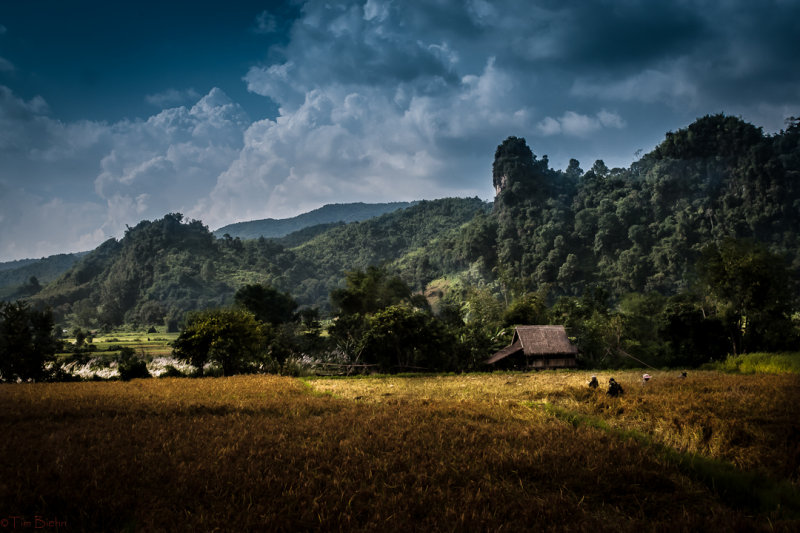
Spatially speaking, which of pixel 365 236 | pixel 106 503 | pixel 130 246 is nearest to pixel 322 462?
pixel 106 503

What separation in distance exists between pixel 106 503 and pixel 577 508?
4.53 m

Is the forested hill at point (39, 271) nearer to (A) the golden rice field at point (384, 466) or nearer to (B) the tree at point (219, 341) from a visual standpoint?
(B) the tree at point (219, 341)

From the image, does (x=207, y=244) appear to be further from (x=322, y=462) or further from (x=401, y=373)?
(x=322, y=462)

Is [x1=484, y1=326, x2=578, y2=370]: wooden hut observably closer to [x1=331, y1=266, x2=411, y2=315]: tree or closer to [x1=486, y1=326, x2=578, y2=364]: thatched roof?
[x1=486, y1=326, x2=578, y2=364]: thatched roof

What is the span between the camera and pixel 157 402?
10320mm

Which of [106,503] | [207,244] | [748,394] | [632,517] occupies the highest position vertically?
[207,244]

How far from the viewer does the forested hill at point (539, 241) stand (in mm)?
67625

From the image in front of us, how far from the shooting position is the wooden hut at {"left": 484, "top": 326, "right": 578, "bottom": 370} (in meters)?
23.4

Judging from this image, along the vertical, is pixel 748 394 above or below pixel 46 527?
below

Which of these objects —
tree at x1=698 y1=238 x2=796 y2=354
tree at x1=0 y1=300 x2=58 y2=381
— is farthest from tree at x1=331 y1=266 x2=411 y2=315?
tree at x1=698 y1=238 x2=796 y2=354

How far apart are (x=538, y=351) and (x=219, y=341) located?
668 inches

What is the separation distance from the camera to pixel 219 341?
1909 centimetres

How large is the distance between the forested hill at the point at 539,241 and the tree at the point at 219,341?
25187 millimetres

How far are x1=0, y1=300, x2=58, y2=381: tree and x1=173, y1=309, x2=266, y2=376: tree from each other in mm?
4891
